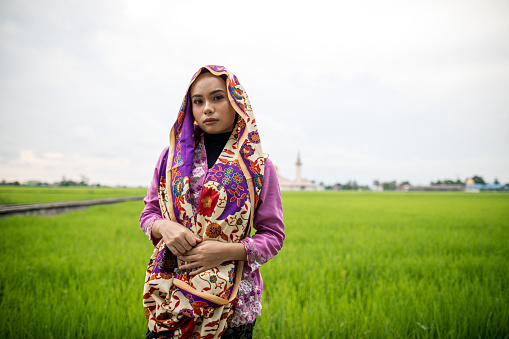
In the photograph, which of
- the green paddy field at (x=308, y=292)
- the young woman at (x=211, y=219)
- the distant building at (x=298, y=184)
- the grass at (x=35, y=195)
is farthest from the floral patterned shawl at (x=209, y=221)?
the distant building at (x=298, y=184)

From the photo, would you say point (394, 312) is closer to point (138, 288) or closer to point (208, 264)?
point (208, 264)

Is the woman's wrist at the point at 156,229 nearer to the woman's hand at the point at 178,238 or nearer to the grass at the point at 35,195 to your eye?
the woman's hand at the point at 178,238

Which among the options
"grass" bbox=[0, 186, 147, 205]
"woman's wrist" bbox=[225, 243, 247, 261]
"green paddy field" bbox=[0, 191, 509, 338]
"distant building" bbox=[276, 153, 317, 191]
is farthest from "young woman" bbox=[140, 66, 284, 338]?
"distant building" bbox=[276, 153, 317, 191]

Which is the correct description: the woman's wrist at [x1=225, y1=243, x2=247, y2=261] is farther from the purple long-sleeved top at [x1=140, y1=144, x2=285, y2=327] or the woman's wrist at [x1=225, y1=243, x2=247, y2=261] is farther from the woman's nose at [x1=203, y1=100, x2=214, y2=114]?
the woman's nose at [x1=203, y1=100, x2=214, y2=114]

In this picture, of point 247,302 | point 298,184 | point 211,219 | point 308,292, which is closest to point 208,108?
point 211,219

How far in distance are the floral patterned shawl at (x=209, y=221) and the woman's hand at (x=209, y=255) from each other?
32 millimetres

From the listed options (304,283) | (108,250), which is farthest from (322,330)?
(108,250)

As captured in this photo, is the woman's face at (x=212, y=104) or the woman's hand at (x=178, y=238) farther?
the woman's face at (x=212, y=104)

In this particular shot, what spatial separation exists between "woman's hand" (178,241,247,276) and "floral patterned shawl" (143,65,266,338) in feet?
0.10

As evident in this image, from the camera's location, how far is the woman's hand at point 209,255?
97 cm

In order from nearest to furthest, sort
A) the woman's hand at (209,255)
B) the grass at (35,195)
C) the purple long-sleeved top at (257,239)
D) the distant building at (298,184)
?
the woman's hand at (209,255)
the purple long-sleeved top at (257,239)
the grass at (35,195)
the distant building at (298,184)

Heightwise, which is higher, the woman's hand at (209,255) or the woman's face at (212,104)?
the woman's face at (212,104)

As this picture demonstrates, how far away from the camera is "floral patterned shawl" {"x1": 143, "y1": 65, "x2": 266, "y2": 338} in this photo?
980mm

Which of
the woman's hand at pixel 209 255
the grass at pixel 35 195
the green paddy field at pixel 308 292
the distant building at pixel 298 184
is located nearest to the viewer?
the woman's hand at pixel 209 255
